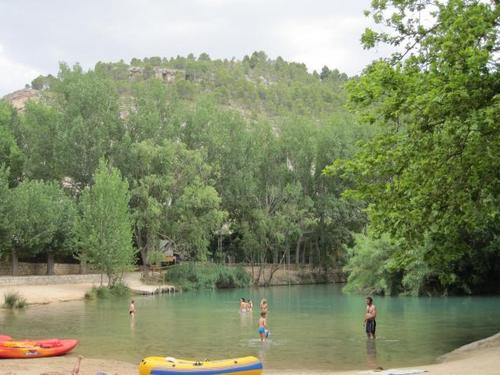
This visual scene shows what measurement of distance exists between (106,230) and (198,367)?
38860 millimetres

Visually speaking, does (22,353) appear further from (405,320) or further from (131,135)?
(131,135)

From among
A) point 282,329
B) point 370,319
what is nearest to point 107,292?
point 282,329

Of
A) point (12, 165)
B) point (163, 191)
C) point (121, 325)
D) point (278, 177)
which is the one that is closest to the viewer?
point (121, 325)

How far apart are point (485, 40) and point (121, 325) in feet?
73.0

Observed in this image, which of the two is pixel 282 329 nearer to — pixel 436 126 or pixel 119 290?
pixel 436 126

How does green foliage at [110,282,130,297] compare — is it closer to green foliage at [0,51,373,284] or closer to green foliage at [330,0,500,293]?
green foliage at [0,51,373,284]

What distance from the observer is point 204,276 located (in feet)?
219

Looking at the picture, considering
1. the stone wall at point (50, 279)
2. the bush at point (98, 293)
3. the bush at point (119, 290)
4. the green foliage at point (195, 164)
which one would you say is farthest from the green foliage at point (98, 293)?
the green foliage at point (195, 164)

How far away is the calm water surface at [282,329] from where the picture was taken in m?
22.2

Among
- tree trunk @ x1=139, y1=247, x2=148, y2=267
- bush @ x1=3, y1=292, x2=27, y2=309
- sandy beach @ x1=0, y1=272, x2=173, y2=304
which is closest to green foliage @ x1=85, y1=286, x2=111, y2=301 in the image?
sandy beach @ x1=0, y1=272, x2=173, y2=304

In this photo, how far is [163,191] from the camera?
208 feet

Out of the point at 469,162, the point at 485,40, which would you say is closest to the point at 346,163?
the point at 469,162

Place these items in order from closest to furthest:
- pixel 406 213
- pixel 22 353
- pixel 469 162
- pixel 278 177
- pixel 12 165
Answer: pixel 469 162, pixel 406 213, pixel 22 353, pixel 12 165, pixel 278 177

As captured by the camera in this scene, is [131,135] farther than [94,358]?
Yes
